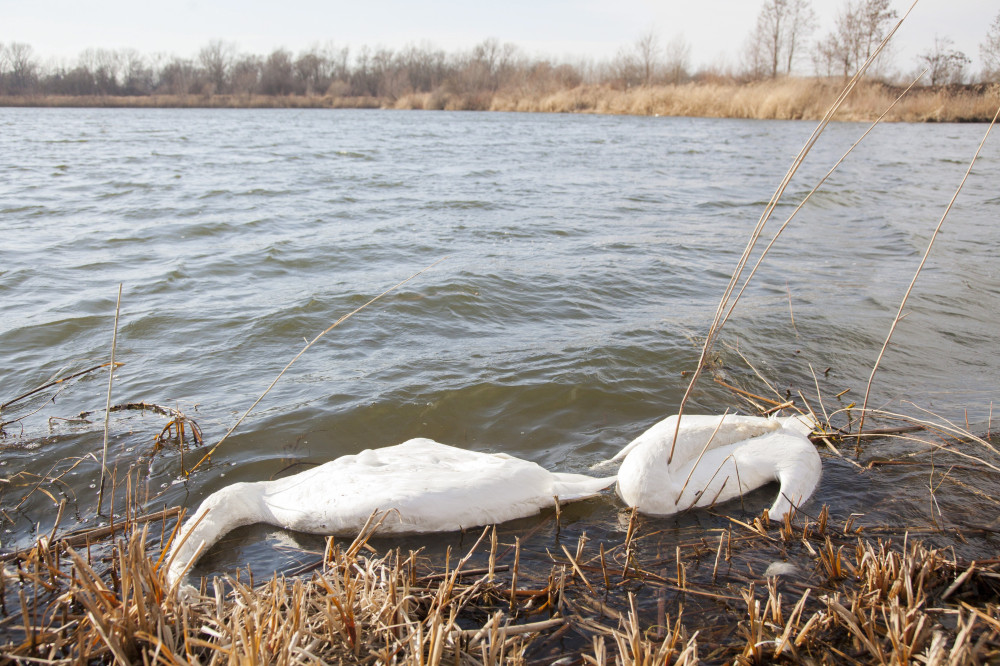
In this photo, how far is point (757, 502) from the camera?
3188mm

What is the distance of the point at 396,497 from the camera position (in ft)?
9.30

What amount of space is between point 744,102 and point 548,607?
114 feet

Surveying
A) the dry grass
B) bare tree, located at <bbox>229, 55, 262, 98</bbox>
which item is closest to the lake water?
the dry grass

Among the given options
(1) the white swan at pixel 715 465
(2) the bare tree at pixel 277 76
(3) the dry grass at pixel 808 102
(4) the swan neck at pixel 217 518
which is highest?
(2) the bare tree at pixel 277 76

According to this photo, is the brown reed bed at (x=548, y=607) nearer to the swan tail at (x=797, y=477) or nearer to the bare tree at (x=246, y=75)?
the swan tail at (x=797, y=477)

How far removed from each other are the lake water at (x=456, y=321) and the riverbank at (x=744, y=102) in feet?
65.3

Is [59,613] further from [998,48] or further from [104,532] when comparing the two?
[998,48]

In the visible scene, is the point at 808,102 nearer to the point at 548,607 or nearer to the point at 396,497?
the point at 396,497

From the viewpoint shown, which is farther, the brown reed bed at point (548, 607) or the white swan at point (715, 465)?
the white swan at point (715, 465)

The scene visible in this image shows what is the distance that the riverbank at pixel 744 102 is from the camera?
3056cm

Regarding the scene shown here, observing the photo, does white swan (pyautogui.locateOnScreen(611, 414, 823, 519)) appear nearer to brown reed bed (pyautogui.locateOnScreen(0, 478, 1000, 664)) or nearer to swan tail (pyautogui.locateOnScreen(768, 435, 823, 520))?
swan tail (pyautogui.locateOnScreen(768, 435, 823, 520))

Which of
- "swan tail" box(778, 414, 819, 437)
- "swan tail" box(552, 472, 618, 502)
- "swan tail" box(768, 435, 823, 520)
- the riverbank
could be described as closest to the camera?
"swan tail" box(768, 435, 823, 520)

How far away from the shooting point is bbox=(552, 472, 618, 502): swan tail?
3.06 metres

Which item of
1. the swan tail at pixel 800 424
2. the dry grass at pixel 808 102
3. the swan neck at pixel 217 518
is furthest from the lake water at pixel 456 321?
the dry grass at pixel 808 102
